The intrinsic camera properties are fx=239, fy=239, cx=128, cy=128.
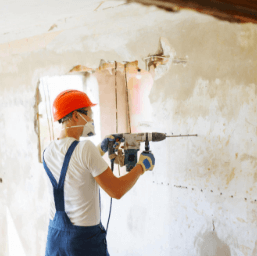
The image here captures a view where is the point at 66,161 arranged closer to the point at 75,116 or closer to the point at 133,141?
the point at 75,116

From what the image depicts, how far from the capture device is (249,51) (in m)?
1.31

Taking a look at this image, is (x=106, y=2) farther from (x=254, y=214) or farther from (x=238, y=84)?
(x=254, y=214)

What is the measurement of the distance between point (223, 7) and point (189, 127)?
706 millimetres

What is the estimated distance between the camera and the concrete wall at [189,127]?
1.36 metres

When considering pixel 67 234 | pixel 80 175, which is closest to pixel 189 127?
pixel 80 175

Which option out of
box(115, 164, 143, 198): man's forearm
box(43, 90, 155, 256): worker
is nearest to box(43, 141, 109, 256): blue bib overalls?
box(43, 90, 155, 256): worker

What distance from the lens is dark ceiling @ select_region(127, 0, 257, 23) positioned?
1278mm

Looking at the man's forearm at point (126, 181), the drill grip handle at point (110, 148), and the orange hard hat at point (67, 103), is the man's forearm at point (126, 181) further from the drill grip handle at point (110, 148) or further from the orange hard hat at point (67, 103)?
the orange hard hat at point (67, 103)

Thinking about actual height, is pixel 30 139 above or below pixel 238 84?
below

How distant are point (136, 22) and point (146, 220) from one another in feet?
4.48

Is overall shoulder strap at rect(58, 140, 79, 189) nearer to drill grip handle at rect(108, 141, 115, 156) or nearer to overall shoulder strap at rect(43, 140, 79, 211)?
overall shoulder strap at rect(43, 140, 79, 211)

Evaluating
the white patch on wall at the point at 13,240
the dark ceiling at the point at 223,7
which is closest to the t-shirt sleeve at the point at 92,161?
the dark ceiling at the point at 223,7

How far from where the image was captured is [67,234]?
1.20 m

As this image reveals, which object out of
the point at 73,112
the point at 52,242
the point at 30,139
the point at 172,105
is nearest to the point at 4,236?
the point at 30,139
